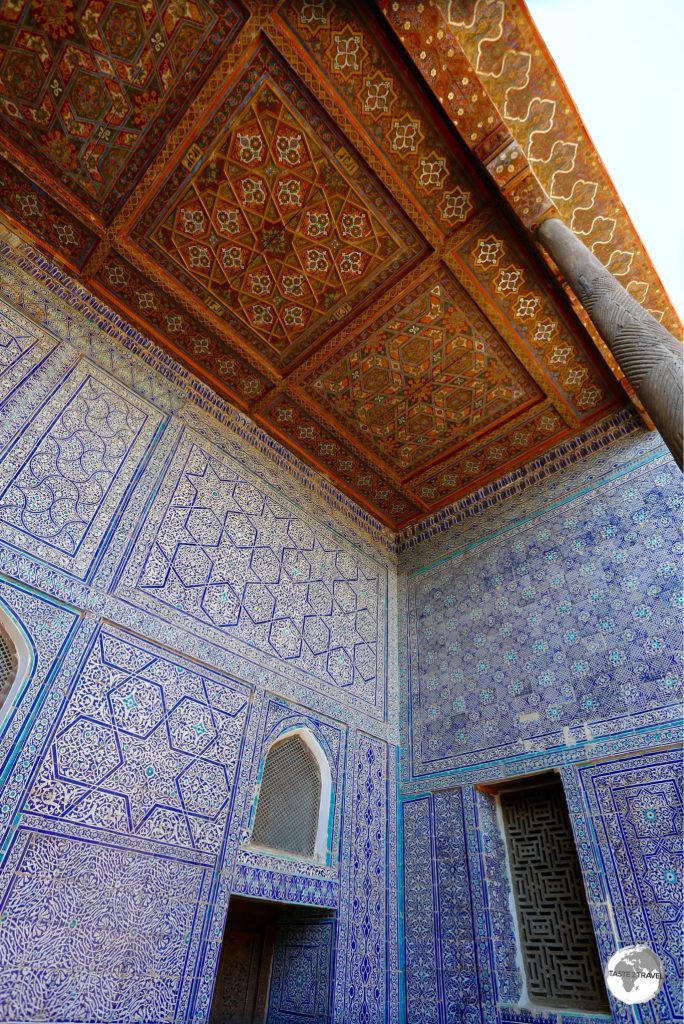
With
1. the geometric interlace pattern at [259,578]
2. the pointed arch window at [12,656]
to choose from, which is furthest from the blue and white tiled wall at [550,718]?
the pointed arch window at [12,656]

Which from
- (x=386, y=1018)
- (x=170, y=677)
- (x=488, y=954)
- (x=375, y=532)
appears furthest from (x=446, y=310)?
(x=386, y=1018)

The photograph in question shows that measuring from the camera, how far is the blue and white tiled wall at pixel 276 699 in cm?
305

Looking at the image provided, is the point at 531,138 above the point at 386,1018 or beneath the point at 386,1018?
above

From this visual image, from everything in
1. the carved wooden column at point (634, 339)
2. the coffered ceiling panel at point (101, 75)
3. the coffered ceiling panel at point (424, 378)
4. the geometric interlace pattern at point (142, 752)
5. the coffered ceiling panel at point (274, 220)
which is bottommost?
the geometric interlace pattern at point (142, 752)

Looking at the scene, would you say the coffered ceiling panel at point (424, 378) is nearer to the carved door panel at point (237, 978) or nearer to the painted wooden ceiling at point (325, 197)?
the painted wooden ceiling at point (325, 197)

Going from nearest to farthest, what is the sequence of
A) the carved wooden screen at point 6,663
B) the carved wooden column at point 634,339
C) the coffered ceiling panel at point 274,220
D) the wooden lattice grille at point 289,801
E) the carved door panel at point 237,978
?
1. the carved wooden column at point 634,339
2. the carved wooden screen at point 6,663
3. the coffered ceiling panel at point 274,220
4. the wooden lattice grille at point 289,801
5. the carved door panel at point 237,978

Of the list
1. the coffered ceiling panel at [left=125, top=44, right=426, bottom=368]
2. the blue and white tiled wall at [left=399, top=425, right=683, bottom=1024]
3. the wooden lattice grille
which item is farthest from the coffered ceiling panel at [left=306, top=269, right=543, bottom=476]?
the wooden lattice grille

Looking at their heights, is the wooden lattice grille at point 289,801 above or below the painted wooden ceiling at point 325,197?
below

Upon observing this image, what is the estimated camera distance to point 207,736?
12.4ft

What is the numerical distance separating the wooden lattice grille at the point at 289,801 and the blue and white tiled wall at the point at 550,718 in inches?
37.8

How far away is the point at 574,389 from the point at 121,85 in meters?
4.00

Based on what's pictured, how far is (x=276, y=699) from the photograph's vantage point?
4.38 m

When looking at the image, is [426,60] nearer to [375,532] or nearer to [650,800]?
[375,532]

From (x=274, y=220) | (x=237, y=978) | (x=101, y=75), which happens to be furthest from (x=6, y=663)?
(x=101, y=75)
